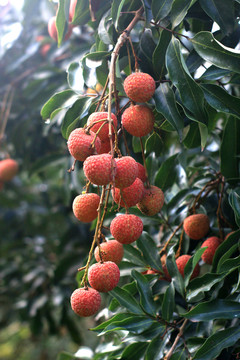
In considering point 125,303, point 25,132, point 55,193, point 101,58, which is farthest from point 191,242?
point 55,193

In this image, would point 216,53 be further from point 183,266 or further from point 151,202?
point 183,266

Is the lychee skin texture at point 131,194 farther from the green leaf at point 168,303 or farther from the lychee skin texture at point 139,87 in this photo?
the green leaf at point 168,303

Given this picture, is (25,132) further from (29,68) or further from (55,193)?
(55,193)

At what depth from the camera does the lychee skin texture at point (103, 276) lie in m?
0.65

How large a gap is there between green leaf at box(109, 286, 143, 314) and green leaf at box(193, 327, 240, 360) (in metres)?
0.17

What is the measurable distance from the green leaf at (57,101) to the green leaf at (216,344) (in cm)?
57

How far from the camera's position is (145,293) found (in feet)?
2.85

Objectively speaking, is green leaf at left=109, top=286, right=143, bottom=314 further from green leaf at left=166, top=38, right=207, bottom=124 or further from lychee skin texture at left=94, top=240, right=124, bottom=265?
green leaf at left=166, top=38, right=207, bottom=124

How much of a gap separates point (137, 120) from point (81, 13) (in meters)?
0.45

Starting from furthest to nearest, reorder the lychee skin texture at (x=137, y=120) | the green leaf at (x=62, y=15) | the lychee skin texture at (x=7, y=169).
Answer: the lychee skin texture at (x=7, y=169), the green leaf at (x=62, y=15), the lychee skin texture at (x=137, y=120)

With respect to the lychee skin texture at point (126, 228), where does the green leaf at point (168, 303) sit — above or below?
below

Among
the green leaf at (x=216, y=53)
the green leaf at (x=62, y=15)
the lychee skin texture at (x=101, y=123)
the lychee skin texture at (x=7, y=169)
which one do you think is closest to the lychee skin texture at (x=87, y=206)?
the lychee skin texture at (x=101, y=123)

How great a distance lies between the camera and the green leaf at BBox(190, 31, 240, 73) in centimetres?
72

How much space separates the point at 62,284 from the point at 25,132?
85cm
